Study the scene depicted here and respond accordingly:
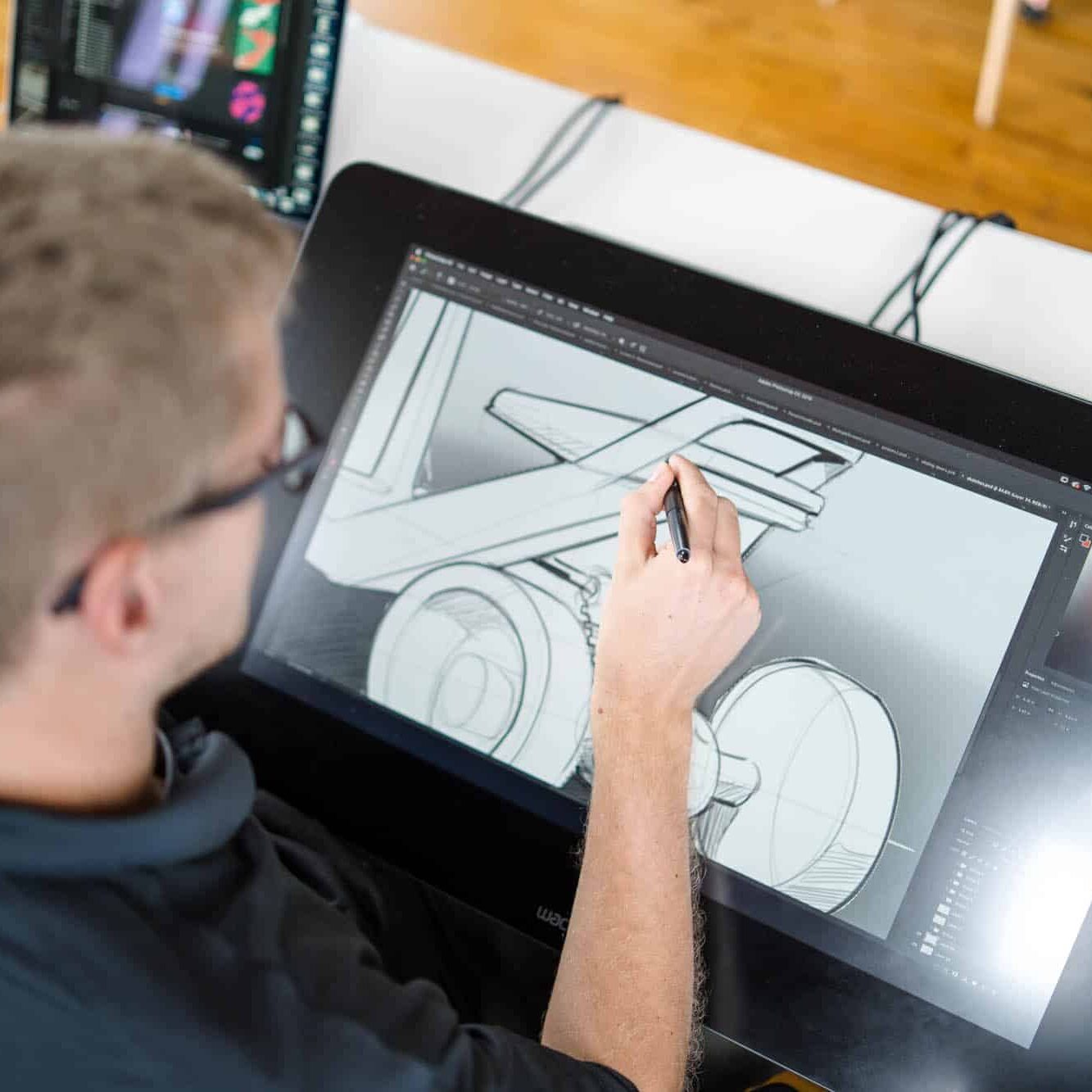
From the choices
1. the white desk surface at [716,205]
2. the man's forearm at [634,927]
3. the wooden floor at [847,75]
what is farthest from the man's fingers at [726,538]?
the wooden floor at [847,75]

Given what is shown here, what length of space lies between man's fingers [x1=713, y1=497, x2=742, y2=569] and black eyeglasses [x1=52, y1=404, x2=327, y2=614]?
296 millimetres

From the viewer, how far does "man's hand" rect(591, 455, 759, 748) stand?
809 mm

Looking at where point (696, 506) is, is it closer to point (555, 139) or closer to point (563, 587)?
point (563, 587)

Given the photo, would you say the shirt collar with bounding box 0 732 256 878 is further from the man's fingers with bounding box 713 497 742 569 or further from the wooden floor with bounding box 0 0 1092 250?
the wooden floor with bounding box 0 0 1092 250

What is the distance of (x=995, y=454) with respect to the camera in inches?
32.4

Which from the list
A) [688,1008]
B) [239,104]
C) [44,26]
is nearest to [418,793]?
[688,1008]

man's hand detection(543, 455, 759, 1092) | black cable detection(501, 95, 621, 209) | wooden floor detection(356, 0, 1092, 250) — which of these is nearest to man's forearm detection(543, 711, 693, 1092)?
man's hand detection(543, 455, 759, 1092)

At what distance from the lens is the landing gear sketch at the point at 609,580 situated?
82 cm

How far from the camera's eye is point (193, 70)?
107 cm

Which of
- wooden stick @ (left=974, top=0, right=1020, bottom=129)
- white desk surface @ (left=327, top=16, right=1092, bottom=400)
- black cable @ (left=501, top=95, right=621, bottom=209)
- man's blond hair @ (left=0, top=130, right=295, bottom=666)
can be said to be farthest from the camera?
wooden stick @ (left=974, top=0, right=1020, bottom=129)

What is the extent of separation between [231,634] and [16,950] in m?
0.20

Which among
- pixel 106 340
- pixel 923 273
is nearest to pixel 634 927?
pixel 106 340

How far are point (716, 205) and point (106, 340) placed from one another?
0.75 m

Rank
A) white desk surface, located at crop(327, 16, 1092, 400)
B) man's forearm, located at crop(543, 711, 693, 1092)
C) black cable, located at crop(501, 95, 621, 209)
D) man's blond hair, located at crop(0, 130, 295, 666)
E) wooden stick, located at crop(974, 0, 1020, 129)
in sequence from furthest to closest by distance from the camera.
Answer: wooden stick, located at crop(974, 0, 1020, 129), black cable, located at crop(501, 95, 621, 209), white desk surface, located at crop(327, 16, 1092, 400), man's forearm, located at crop(543, 711, 693, 1092), man's blond hair, located at crop(0, 130, 295, 666)
